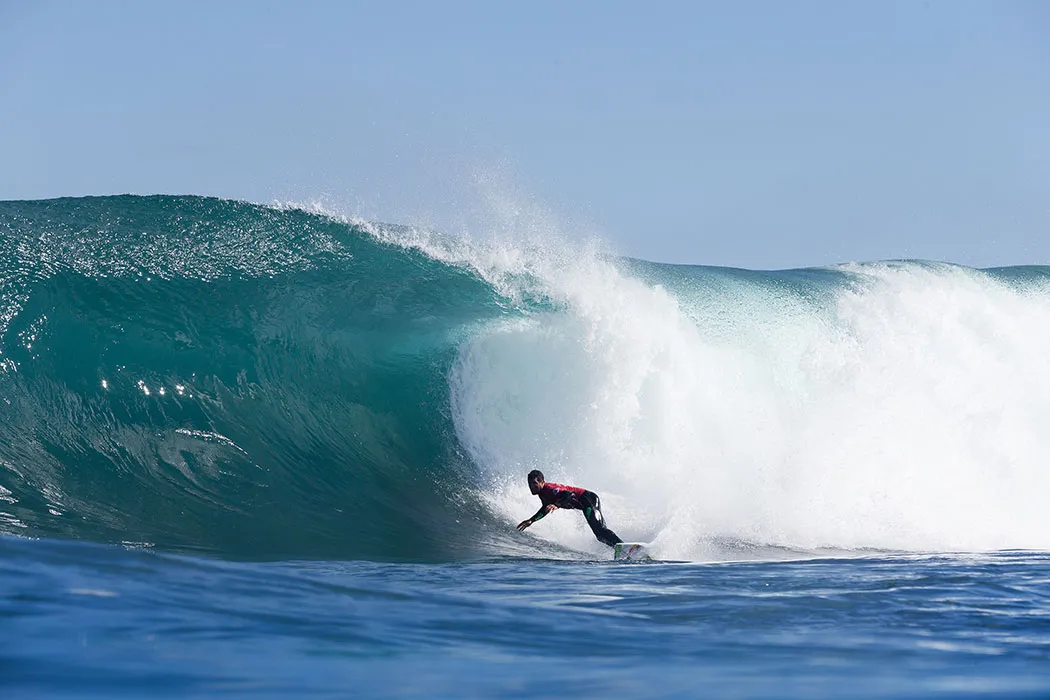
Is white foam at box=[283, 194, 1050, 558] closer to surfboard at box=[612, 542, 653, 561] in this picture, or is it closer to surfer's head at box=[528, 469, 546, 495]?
surfboard at box=[612, 542, 653, 561]

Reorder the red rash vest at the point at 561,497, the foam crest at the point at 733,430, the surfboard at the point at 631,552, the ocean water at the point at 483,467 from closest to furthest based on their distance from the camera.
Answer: the ocean water at the point at 483,467 → the surfboard at the point at 631,552 → the red rash vest at the point at 561,497 → the foam crest at the point at 733,430

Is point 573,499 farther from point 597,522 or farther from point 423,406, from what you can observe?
point 423,406

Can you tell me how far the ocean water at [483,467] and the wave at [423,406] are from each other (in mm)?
39

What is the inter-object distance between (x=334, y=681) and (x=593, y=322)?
874 centimetres

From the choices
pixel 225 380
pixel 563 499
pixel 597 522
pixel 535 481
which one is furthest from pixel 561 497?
pixel 225 380

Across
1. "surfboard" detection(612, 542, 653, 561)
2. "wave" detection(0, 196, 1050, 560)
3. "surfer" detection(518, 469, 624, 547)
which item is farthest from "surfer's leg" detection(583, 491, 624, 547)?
"wave" detection(0, 196, 1050, 560)

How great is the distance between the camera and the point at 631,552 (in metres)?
8.18

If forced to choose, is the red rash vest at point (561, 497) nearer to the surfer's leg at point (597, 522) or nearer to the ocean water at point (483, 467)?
the surfer's leg at point (597, 522)

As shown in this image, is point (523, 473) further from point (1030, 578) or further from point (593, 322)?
point (1030, 578)

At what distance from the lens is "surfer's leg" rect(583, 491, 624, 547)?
27.9 feet

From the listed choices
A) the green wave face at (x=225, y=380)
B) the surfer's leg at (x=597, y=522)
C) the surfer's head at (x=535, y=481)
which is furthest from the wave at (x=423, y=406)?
the surfer's head at (x=535, y=481)

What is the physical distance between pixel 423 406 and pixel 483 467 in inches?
45.8

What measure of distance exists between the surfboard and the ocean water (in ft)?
0.50

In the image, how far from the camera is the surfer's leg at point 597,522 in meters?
8.50
